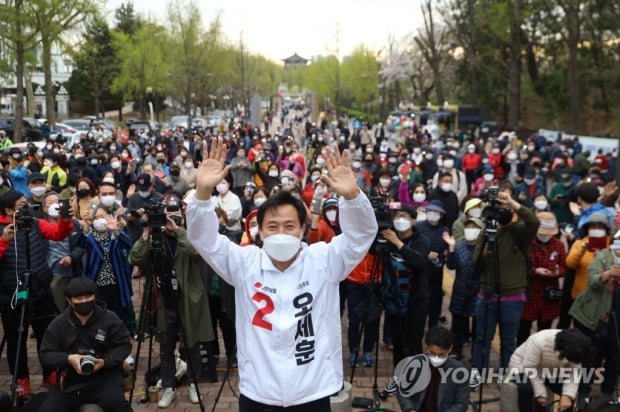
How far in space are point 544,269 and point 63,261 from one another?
4597 millimetres

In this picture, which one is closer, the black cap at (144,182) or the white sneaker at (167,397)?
the white sneaker at (167,397)

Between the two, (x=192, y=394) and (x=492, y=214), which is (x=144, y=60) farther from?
(x=492, y=214)

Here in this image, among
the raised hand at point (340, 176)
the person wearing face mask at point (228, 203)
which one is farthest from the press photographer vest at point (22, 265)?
the raised hand at point (340, 176)

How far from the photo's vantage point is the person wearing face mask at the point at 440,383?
14.2 feet

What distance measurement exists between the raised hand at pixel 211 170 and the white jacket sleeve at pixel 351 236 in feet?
1.87

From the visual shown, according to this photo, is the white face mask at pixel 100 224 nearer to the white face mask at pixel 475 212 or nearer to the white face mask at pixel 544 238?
the white face mask at pixel 475 212

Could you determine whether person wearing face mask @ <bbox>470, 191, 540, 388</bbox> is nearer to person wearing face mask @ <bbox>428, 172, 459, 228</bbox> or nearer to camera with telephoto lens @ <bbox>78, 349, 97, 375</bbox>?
camera with telephoto lens @ <bbox>78, 349, 97, 375</bbox>

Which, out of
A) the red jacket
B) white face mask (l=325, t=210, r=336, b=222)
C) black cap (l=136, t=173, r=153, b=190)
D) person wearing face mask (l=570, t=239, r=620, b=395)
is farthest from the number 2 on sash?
black cap (l=136, t=173, r=153, b=190)

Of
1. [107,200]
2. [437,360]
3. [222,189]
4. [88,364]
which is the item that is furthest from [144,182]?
[437,360]

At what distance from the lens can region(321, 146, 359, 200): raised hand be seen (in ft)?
8.57

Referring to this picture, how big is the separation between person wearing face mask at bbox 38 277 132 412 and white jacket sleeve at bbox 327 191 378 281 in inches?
92.5

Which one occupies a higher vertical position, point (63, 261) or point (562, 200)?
point (562, 200)

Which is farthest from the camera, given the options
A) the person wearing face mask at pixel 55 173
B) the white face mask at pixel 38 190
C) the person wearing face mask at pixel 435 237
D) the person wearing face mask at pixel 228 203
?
the person wearing face mask at pixel 55 173

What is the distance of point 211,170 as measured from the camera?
270cm
